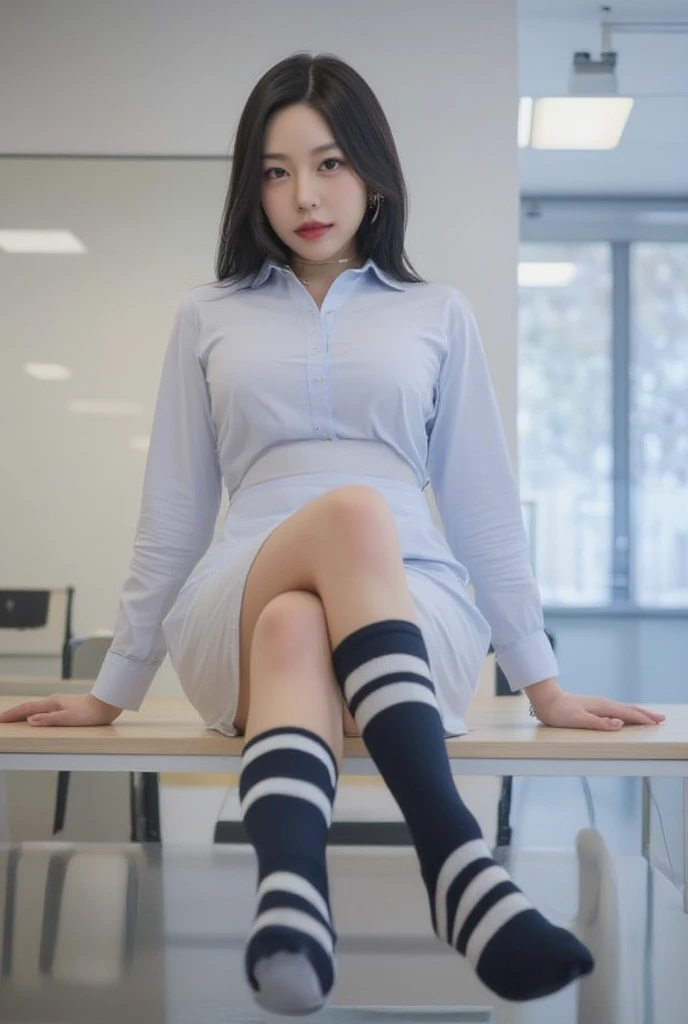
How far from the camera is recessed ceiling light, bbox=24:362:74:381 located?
3955 mm

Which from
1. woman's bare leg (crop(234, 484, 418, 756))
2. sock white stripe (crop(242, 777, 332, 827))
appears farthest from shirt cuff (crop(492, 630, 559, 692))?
sock white stripe (crop(242, 777, 332, 827))

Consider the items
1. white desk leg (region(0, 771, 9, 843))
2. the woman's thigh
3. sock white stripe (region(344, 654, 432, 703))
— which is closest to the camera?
sock white stripe (region(344, 654, 432, 703))

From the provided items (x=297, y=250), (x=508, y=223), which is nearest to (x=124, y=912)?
(x=297, y=250)

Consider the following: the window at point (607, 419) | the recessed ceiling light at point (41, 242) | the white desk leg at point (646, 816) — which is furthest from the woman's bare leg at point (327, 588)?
the window at point (607, 419)

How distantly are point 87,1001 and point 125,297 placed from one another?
2507 mm

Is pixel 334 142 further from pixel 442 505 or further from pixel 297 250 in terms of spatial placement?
pixel 442 505

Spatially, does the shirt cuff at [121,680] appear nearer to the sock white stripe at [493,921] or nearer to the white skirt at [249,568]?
the white skirt at [249,568]

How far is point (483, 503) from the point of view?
1.76m

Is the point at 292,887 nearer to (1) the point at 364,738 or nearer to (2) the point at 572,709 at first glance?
(1) the point at 364,738

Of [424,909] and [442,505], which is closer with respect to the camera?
[442,505]

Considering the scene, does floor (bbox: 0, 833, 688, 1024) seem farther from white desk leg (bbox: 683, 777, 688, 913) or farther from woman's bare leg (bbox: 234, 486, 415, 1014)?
woman's bare leg (bbox: 234, 486, 415, 1014)

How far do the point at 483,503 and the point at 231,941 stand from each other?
85 centimetres

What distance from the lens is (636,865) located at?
248 cm

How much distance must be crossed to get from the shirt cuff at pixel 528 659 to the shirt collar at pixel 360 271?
531 mm
